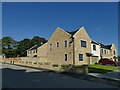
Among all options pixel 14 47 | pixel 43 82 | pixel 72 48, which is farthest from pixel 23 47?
pixel 43 82

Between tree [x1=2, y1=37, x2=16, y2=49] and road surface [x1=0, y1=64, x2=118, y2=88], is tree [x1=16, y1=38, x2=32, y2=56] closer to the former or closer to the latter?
tree [x1=2, y1=37, x2=16, y2=49]

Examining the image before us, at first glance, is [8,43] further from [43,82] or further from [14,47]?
[43,82]

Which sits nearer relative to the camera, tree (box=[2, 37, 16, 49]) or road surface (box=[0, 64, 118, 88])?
road surface (box=[0, 64, 118, 88])

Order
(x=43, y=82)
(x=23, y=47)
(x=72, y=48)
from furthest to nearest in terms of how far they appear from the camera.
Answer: (x=23, y=47) → (x=72, y=48) → (x=43, y=82)

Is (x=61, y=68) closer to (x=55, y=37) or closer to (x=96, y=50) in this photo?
(x=55, y=37)

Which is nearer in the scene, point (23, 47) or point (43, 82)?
point (43, 82)

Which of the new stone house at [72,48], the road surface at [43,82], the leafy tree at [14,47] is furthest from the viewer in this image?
the leafy tree at [14,47]

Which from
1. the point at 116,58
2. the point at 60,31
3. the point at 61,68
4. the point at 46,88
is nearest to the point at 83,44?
the point at 60,31

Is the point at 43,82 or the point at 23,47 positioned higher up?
the point at 23,47

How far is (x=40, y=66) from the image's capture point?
3297 cm

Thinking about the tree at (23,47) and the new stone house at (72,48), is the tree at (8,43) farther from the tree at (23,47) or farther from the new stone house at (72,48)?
the new stone house at (72,48)

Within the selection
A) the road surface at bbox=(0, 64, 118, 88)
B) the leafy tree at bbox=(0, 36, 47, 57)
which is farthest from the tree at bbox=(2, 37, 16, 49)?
the road surface at bbox=(0, 64, 118, 88)

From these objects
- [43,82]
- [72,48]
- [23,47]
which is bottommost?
[43,82]

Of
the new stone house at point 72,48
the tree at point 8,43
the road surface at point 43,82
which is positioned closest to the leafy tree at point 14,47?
the tree at point 8,43
